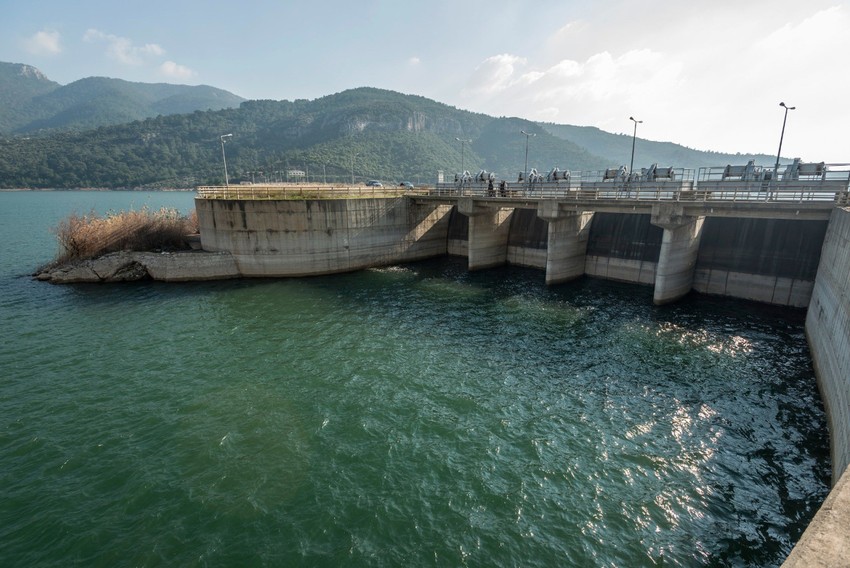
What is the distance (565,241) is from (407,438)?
2840cm

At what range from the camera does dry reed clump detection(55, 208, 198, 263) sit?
4062cm

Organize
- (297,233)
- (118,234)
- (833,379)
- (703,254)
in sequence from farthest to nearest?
(118,234) < (297,233) < (703,254) < (833,379)

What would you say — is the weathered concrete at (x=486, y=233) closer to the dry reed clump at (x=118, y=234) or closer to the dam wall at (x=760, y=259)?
the dam wall at (x=760, y=259)

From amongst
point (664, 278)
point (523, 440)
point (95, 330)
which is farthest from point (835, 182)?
point (95, 330)

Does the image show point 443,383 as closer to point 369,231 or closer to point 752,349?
point 752,349

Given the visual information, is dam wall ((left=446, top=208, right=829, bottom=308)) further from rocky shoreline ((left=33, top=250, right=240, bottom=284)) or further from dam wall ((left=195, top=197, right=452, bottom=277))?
rocky shoreline ((left=33, top=250, right=240, bottom=284))

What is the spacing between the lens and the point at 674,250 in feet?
103

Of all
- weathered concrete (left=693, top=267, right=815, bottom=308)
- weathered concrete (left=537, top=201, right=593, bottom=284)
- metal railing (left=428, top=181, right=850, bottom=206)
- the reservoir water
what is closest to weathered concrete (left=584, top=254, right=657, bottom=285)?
weathered concrete (left=537, top=201, right=593, bottom=284)

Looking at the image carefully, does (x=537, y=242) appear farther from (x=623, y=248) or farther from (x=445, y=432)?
(x=445, y=432)

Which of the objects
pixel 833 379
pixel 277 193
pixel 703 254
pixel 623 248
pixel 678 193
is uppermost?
pixel 678 193

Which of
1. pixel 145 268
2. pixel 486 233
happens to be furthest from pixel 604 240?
pixel 145 268

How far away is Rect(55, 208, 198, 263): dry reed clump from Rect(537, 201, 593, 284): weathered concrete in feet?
125

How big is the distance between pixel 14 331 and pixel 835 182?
54439 mm

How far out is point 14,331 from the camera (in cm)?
2655
